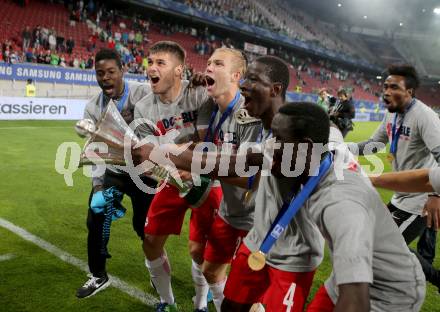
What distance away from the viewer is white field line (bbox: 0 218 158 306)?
399cm

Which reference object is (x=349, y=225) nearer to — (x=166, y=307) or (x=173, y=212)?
(x=173, y=212)

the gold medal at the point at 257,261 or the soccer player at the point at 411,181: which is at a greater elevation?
the soccer player at the point at 411,181

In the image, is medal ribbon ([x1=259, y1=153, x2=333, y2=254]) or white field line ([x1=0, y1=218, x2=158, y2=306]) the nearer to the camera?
medal ribbon ([x1=259, y1=153, x2=333, y2=254])

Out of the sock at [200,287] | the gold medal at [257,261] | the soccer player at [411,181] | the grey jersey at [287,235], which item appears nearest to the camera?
the gold medal at [257,261]

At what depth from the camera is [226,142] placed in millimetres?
3281

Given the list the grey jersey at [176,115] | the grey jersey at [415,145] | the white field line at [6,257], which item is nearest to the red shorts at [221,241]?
the grey jersey at [176,115]

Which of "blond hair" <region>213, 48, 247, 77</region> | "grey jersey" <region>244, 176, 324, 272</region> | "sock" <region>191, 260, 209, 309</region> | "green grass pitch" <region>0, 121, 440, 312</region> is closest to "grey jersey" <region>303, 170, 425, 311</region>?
"grey jersey" <region>244, 176, 324, 272</region>

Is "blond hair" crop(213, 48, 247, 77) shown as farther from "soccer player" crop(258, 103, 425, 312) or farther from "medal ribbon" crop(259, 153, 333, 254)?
"medal ribbon" crop(259, 153, 333, 254)

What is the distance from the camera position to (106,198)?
3848 mm

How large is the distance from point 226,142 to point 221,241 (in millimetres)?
764

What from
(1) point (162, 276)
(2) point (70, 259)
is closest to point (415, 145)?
(1) point (162, 276)

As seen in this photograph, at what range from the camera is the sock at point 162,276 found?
11.9 ft

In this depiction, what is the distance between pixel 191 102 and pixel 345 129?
9518 mm

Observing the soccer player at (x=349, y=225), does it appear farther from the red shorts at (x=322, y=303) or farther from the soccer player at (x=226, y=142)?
the soccer player at (x=226, y=142)
